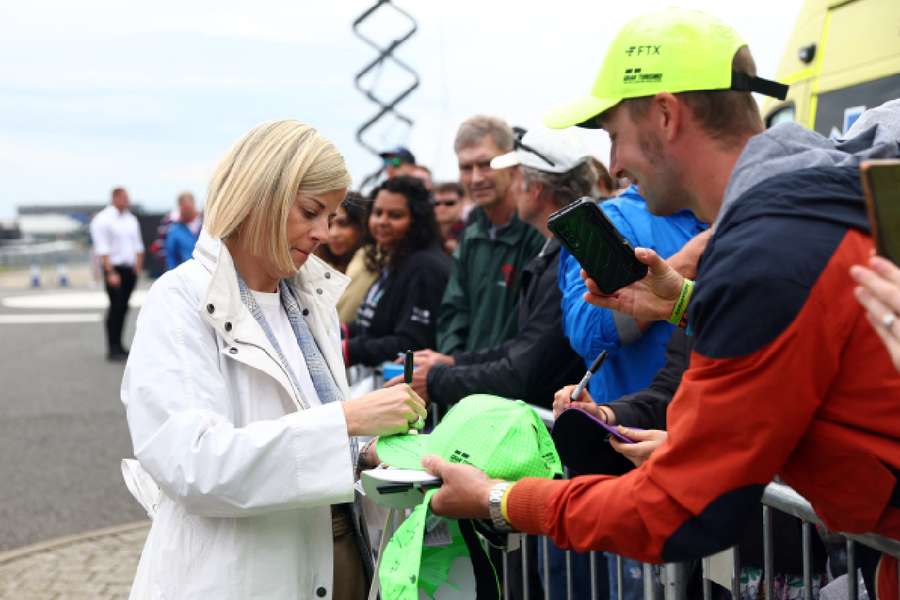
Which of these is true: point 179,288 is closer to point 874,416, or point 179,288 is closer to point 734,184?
point 734,184

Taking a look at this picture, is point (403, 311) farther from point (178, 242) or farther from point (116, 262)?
point (116, 262)

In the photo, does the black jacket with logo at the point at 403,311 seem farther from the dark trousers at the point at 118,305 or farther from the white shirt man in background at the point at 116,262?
the white shirt man in background at the point at 116,262

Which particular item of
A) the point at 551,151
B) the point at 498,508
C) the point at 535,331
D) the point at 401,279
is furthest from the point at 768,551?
the point at 401,279

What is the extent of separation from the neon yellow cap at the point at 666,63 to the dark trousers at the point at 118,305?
1209 cm

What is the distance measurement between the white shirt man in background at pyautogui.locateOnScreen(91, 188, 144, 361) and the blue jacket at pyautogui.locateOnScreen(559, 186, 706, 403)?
11.2 metres

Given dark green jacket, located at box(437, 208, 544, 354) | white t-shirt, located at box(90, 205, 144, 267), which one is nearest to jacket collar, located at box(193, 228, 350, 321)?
dark green jacket, located at box(437, 208, 544, 354)

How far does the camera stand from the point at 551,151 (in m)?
4.14

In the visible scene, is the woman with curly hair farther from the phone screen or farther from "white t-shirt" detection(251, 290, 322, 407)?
the phone screen

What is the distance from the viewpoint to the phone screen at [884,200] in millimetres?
1383

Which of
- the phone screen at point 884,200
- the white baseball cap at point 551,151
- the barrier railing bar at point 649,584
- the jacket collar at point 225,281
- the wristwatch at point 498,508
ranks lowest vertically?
the barrier railing bar at point 649,584

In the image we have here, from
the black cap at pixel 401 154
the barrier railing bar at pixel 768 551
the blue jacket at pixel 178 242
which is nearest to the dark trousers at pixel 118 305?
the blue jacket at pixel 178 242

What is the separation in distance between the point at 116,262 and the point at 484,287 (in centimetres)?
1023

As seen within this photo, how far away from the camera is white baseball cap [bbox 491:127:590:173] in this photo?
413 centimetres

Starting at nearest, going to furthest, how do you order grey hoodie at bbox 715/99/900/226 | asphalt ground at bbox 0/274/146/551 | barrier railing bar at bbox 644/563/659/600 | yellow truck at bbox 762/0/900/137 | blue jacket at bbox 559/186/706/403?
grey hoodie at bbox 715/99/900/226
barrier railing bar at bbox 644/563/659/600
blue jacket at bbox 559/186/706/403
yellow truck at bbox 762/0/900/137
asphalt ground at bbox 0/274/146/551
